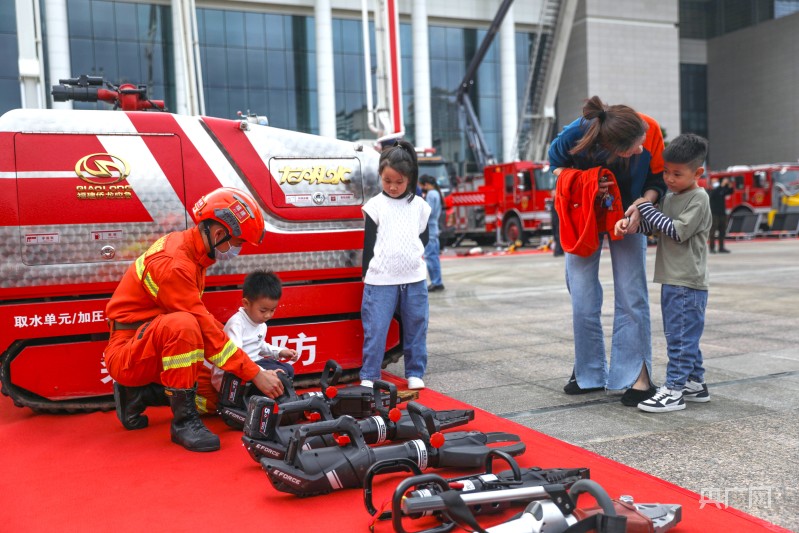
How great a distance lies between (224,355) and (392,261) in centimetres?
131

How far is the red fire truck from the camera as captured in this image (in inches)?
934

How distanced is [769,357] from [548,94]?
116ft

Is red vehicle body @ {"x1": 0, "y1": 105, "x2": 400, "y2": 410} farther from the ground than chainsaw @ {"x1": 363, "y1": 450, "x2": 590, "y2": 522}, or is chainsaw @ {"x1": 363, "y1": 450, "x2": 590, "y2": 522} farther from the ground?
red vehicle body @ {"x1": 0, "y1": 105, "x2": 400, "y2": 410}

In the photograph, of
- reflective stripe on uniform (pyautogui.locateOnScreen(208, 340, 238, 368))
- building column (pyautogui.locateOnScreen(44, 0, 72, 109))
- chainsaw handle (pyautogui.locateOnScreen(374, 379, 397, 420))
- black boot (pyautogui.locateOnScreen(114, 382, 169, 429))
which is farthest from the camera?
building column (pyautogui.locateOnScreen(44, 0, 72, 109))

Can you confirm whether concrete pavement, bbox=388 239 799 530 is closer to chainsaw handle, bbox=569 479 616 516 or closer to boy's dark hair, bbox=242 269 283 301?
chainsaw handle, bbox=569 479 616 516

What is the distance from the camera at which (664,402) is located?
3.85 metres

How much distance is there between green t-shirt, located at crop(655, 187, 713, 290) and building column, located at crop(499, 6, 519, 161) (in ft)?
110

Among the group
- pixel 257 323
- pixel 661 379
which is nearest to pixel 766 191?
pixel 661 379

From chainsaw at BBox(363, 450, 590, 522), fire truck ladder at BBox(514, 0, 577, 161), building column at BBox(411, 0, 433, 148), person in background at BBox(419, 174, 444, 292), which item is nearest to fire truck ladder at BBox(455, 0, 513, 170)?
building column at BBox(411, 0, 433, 148)

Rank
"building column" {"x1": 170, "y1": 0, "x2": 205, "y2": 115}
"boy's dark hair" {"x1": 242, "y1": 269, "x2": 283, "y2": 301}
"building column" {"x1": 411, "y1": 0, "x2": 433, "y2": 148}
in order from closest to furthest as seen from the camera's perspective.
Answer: "boy's dark hair" {"x1": 242, "y1": 269, "x2": 283, "y2": 301} → "building column" {"x1": 170, "y1": 0, "x2": 205, "y2": 115} → "building column" {"x1": 411, "y1": 0, "x2": 433, "y2": 148}

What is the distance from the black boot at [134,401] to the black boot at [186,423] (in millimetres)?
369

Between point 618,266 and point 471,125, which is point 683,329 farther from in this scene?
point 471,125

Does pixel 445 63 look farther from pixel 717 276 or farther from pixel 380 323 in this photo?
pixel 380 323

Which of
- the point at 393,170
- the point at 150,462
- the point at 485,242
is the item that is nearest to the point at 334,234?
the point at 393,170
